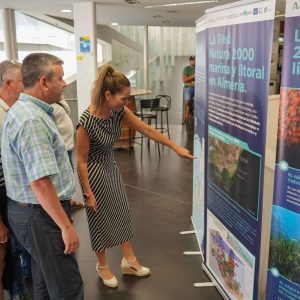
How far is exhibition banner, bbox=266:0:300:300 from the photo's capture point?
54.1 inches

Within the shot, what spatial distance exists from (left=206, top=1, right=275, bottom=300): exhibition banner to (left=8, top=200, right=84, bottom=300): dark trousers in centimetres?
89

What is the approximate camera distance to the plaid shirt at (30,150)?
1479 millimetres

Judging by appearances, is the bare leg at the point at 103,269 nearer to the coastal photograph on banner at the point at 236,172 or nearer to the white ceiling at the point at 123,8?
the coastal photograph on banner at the point at 236,172

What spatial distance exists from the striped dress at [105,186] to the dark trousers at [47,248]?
1.86ft

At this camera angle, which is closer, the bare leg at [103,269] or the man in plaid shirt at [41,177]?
the man in plaid shirt at [41,177]

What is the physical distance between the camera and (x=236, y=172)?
6.26 feet

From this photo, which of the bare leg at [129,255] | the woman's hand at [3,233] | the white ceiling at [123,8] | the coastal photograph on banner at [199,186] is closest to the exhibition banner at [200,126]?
the coastal photograph on banner at [199,186]

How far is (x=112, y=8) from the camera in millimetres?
6863

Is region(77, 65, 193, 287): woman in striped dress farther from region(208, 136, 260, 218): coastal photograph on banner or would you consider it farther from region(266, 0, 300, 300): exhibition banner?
region(266, 0, 300, 300): exhibition banner

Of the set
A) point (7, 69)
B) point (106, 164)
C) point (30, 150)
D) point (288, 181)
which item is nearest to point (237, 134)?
point (288, 181)

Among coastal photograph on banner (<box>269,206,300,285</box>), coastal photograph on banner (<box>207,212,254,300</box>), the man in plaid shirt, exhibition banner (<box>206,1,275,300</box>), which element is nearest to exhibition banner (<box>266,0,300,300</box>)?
coastal photograph on banner (<box>269,206,300,285</box>)

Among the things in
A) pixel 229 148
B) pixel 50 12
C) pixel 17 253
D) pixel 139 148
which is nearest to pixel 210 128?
pixel 229 148

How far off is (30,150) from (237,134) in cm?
102

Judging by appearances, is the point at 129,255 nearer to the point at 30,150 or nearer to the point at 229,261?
the point at 229,261
